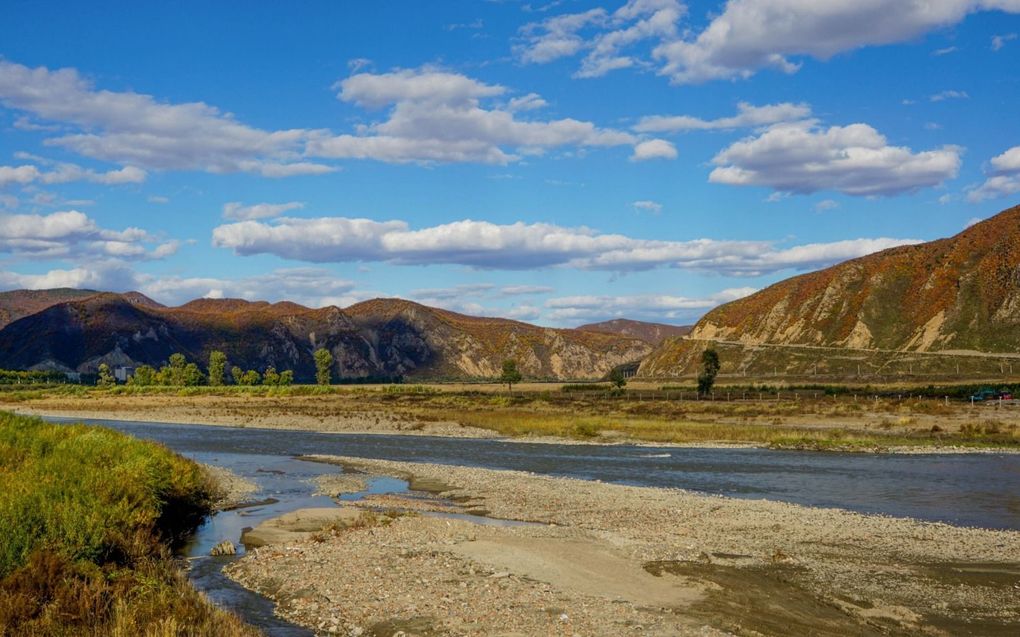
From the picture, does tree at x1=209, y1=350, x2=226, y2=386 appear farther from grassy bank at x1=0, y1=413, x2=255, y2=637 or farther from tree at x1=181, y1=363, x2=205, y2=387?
grassy bank at x1=0, y1=413, x2=255, y2=637

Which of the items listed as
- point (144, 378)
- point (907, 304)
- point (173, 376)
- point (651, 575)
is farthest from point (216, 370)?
point (651, 575)

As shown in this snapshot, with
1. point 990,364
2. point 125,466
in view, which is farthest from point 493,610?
point 990,364

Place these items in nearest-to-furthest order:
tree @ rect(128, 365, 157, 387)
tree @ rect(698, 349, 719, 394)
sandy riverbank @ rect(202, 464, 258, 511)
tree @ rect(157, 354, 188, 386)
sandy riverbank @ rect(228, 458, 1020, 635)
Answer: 1. sandy riverbank @ rect(228, 458, 1020, 635)
2. sandy riverbank @ rect(202, 464, 258, 511)
3. tree @ rect(698, 349, 719, 394)
4. tree @ rect(128, 365, 157, 387)
5. tree @ rect(157, 354, 188, 386)

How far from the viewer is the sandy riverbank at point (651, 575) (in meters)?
15.9

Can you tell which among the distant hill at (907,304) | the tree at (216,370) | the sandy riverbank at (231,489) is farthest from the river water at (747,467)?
the tree at (216,370)

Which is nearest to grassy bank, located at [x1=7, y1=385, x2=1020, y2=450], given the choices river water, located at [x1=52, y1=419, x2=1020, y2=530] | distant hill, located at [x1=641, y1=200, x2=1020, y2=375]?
river water, located at [x1=52, y1=419, x2=1020, y2=530]

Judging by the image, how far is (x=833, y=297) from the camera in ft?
557

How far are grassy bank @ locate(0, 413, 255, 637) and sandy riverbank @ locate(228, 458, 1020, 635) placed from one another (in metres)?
2.70

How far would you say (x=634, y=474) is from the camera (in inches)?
1681

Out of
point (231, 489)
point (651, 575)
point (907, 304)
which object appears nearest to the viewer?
point (651, 575)

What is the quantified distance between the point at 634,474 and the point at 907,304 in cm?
12885

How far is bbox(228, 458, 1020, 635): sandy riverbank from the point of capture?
1592cm

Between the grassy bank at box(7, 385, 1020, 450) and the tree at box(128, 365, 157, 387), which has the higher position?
the tree at box(128, 365, 157, 387)

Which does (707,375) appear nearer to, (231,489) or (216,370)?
(231,489)
